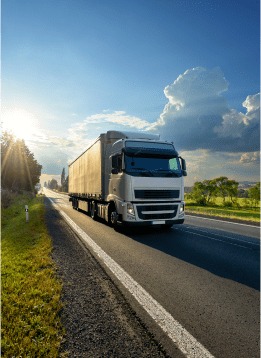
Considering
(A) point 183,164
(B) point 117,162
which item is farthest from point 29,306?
(A) point 183,164

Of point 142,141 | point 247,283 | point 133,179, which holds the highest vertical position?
point 142,141

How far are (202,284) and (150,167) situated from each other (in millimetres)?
4733

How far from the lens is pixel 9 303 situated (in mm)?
3414

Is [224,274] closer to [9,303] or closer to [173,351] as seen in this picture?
[173,351]

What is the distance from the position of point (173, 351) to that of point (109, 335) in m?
0.74

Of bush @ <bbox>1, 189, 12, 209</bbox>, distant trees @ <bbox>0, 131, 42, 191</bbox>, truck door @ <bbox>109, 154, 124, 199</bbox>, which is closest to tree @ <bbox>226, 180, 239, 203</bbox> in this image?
distant trees @ <bbox>0, 131, 42, 191</bbox>

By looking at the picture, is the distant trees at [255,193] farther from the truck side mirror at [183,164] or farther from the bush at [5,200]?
the truck side mirror at [183,164]

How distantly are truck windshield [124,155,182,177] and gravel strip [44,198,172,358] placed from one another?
3.98 meters

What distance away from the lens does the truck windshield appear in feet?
26.4

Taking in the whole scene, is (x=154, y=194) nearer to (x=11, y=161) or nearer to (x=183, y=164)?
(x=183, y=164)

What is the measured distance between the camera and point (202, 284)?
4141mm

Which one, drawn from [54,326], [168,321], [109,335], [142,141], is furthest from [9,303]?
[142,141]

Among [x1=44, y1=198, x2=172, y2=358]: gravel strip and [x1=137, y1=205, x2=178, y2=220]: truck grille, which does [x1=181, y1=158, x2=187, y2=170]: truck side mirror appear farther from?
[x1=44, y1=198, x2=172, y2=358]: gravel strip

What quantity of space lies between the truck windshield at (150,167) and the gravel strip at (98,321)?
3.98 m
